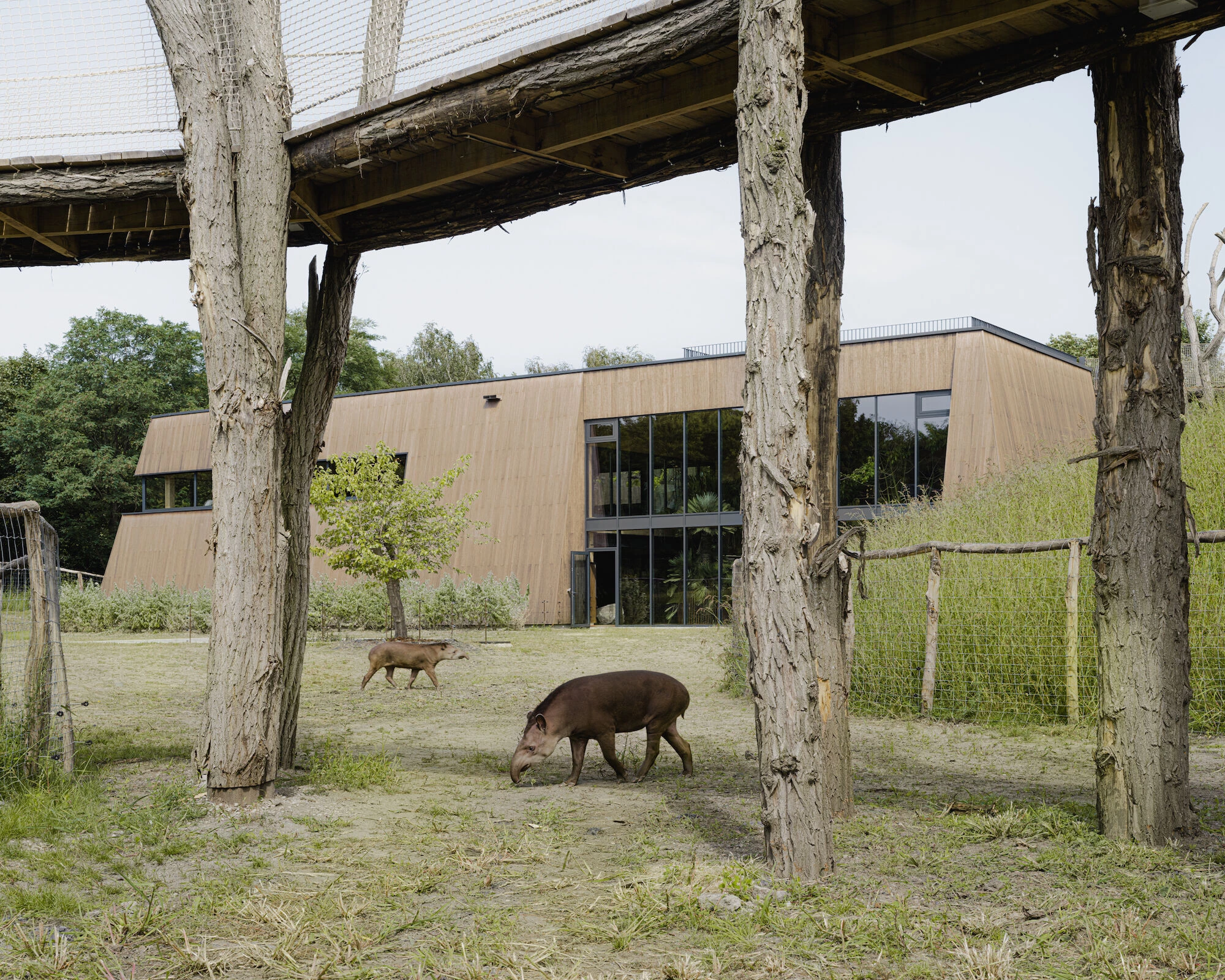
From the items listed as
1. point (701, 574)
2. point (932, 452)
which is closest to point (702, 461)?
point (701, 574)

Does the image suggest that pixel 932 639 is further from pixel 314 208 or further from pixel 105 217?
pixel 105 217

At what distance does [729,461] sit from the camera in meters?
28.3

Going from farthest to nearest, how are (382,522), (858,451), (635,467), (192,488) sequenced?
(192,488) < (635,467) < (858,451) < (382,522)

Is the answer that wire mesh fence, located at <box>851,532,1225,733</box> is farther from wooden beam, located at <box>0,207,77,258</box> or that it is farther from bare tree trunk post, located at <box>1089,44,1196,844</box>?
wooden beam, located at <box>0,207,77,258</box>

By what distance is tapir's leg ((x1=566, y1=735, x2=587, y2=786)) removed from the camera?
795 cm

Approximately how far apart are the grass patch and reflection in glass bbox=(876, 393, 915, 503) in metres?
18.7

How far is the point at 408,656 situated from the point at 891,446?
1463 cm

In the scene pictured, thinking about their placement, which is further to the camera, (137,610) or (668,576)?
(137,610)

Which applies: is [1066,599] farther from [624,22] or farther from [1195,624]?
[624,22]

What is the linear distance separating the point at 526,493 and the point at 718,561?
5.80 meters

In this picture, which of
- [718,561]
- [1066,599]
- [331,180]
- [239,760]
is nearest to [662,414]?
[718,561]

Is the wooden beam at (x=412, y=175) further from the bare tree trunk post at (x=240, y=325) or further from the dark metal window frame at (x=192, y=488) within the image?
the dark metal window frame at (x=192, y=488)

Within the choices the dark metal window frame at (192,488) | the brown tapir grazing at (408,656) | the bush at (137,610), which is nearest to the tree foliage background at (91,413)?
the dark metal window frame at (192,488)

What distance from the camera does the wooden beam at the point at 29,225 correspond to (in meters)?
8.09
